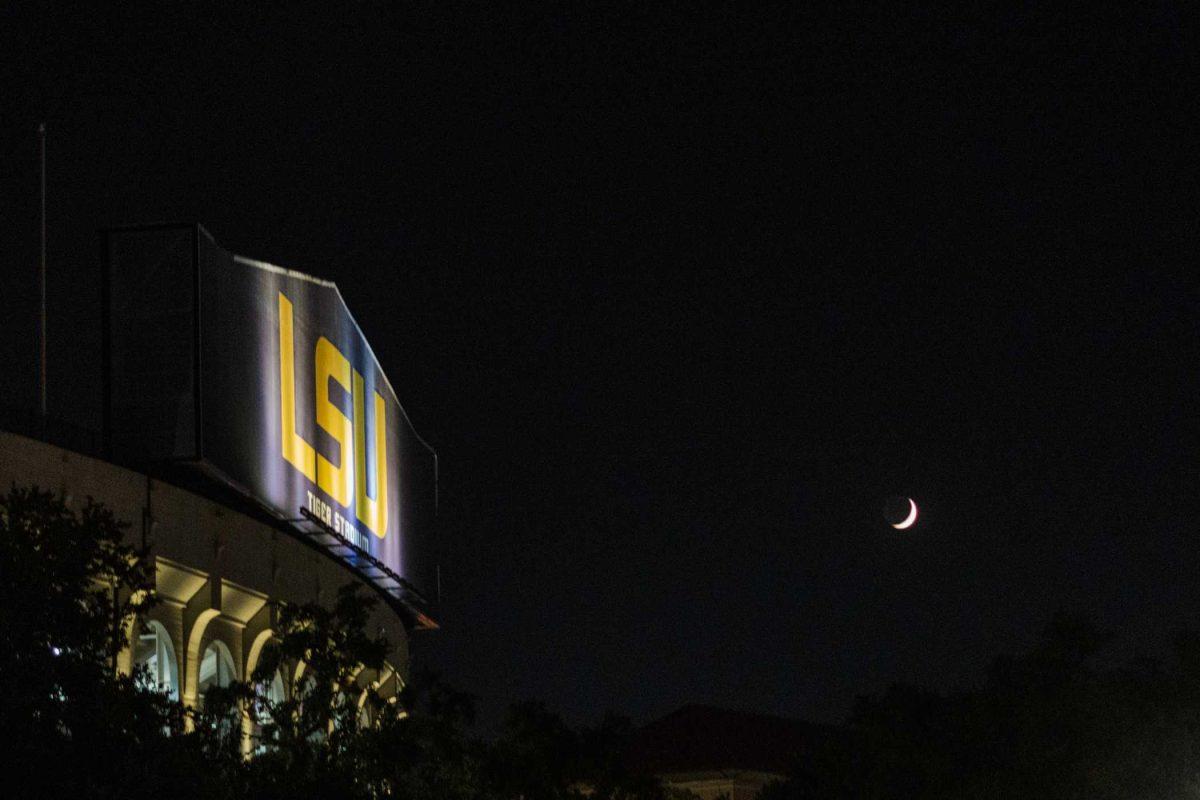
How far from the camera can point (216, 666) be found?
112 feet

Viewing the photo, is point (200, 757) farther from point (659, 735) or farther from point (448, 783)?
point (659, 735)

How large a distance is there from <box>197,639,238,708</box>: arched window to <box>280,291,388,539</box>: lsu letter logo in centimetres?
347

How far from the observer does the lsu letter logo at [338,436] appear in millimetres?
35594

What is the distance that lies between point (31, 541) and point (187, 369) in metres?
15.6

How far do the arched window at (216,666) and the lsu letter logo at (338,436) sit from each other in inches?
137

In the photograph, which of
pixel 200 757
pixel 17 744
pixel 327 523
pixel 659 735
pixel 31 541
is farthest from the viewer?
pixel 659 735

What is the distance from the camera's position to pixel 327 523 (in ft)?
125

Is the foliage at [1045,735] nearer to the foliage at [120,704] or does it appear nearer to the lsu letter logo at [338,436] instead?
the lsu letter logo at [338,436]

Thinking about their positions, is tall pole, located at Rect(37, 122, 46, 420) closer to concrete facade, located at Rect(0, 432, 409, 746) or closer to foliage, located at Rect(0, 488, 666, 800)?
concrete facade, located at Rect(0, 432, 409, 746)

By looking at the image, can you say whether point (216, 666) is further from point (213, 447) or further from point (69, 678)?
point (69, 678)

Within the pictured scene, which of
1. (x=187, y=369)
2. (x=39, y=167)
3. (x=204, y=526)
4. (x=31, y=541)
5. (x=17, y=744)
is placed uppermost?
(x=39, y=167)

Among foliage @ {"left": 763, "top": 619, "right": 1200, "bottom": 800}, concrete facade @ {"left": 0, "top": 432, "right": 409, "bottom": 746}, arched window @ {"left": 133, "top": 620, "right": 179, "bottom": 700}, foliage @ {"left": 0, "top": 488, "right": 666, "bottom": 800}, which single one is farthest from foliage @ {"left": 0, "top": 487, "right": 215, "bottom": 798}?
foliage @ {"left": 763, "top": 619, "right": 1200, "bottom": 800}

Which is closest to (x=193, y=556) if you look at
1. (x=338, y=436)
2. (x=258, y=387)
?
(x=258, y=387)

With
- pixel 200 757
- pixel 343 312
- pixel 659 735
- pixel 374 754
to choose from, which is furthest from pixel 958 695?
pixel 659 735
